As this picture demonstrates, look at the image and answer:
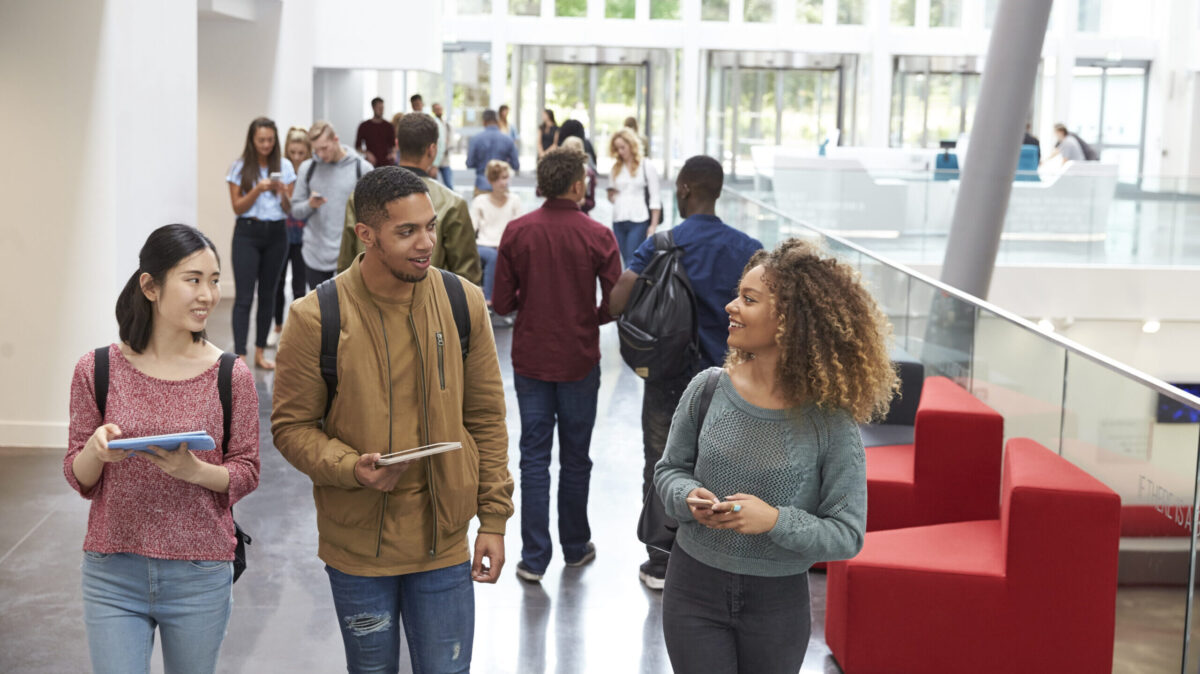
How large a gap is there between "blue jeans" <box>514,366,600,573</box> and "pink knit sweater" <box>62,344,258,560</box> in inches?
100

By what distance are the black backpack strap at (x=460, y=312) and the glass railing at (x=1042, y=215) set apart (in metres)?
13.8

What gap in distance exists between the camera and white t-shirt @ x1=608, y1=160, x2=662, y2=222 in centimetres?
1394

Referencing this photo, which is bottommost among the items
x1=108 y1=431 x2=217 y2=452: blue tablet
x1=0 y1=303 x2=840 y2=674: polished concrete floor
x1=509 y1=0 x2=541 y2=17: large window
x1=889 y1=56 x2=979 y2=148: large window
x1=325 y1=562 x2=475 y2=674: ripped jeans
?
x1=0 y1=303 x2=840 y2=674: polished concrete floor

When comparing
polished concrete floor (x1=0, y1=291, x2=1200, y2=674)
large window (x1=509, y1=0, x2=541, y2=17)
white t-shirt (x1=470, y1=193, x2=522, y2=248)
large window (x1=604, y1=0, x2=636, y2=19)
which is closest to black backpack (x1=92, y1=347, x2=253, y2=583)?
polished concrete floor (x1=0, y1=291, x2=1200, y2=674)

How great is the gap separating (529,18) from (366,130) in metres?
15.7

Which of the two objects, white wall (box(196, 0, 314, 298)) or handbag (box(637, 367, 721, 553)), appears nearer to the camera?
handbag (box(637, 367, 721, 553))

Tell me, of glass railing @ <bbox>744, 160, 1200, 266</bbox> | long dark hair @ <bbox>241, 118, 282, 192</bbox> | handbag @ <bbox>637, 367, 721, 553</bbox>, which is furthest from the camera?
glass railing @ <bbox>744, 160, 1200, 266</bbox>

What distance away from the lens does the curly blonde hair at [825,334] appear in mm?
2900

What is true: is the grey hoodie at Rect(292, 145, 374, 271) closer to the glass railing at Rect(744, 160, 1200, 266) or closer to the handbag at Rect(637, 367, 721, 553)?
the handbag at Rect(637, 367, 721, 553)

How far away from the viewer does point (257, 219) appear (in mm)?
9820

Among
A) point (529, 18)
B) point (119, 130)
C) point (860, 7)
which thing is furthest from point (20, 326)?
Answer: point (860, 7)

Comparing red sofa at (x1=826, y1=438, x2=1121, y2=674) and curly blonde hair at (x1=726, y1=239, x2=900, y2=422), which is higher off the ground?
curly blonde hair at (x1=726, y1=239, x2=900, y2=422)

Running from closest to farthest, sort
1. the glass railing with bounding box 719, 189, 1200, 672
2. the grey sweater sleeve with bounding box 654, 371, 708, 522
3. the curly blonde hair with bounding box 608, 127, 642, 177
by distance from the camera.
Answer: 1. the grey sweater sleeve with bounding box 654, 371, 708, 522
2. the glass railing with bounding box 719, 189, 1200, 672
3. the curly blonde hair with bounding box 608, 127, 642, 177

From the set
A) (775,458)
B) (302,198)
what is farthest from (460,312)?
(302,198)
